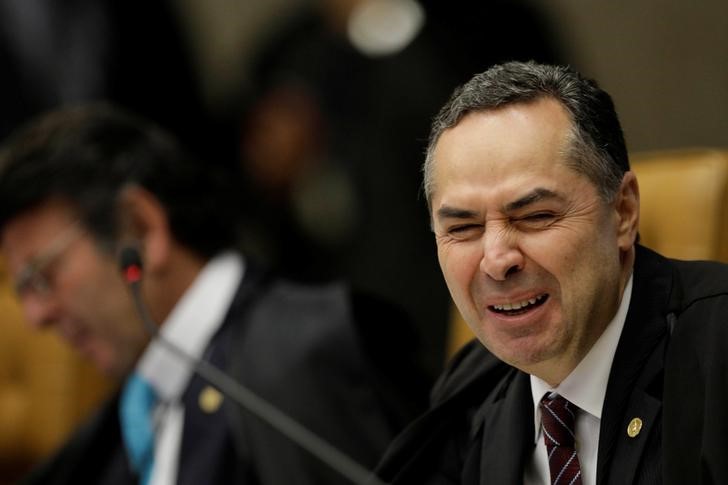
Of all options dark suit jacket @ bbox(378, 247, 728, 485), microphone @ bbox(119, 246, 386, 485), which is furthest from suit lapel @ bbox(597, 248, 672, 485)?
microphone @ bbox(119, 246, 386, 485)

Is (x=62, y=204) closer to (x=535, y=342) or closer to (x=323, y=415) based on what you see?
(x=323, y=415)

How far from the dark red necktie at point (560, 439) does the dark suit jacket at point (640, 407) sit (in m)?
0.04

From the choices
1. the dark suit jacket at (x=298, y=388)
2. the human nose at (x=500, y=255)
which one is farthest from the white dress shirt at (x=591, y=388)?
the dark suit jacket at (x=298, y=388)

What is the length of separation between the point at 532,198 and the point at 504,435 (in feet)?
0.84

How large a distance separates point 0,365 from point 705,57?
61.7 inches

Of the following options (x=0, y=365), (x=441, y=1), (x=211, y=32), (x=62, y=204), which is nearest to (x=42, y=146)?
(x=62, y=204)

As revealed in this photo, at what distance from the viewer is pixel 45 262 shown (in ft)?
6.16

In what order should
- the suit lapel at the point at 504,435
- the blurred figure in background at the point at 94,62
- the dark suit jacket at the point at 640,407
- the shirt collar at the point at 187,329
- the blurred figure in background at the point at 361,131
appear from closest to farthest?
the dark suit jacket at the point at 640,407, the suit lapel at the point at 504,435, the shirt collar at the point at 187,329, the blurred figure in background at the point at 361,131, the blurred figure in background at the point at 94,62

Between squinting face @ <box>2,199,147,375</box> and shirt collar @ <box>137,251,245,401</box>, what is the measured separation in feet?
0.14

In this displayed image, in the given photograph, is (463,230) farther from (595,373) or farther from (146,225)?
(146,225)

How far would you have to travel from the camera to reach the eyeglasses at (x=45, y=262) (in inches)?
74.0

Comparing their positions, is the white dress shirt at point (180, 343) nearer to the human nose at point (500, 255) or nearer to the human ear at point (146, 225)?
the human ear at point (146, 225)

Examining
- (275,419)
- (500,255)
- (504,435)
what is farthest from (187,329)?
(500,255)

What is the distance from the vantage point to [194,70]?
3035mm
